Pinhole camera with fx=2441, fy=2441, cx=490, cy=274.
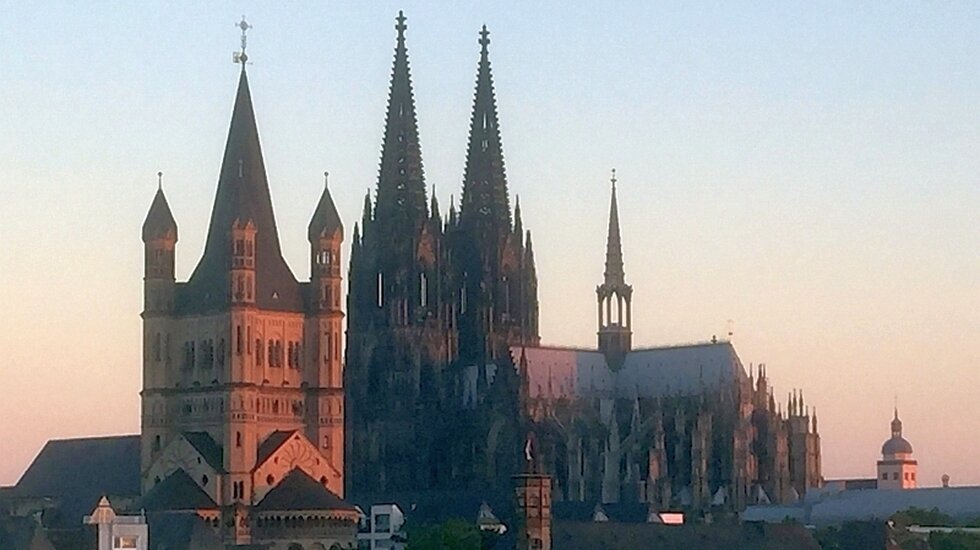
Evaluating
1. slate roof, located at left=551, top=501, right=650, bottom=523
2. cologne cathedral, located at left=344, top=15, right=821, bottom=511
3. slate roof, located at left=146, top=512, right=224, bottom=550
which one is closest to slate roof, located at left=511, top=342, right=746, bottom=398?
cologne cathedral, located at left=344, top=15, right=821, bottom=511

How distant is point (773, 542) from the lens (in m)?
112

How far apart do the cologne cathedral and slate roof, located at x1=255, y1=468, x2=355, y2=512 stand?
30001 mm

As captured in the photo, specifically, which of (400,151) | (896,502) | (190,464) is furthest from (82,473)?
(896,502)

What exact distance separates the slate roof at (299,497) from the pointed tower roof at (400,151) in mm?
40962

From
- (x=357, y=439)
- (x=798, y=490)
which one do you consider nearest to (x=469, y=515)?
(x=357, y=439)

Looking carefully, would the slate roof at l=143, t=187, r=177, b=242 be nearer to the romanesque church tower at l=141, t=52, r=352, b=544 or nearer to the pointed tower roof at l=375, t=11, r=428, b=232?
the romanesque church tower at l=141, t=52, r=352, b=544

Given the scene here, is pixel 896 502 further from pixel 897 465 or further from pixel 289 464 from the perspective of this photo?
pixel 289 464

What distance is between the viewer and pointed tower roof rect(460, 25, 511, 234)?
164 meters

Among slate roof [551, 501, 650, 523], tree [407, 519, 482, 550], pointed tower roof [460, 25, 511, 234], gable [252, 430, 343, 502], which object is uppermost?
pointed tower roof [460, 25, 511, 234]

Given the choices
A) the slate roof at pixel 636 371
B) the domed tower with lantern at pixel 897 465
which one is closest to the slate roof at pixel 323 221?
the slate roof at pixel 636 371

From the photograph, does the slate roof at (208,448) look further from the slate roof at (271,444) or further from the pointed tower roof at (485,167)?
the pointed tower roof at (485,167)

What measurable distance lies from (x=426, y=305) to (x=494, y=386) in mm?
8096

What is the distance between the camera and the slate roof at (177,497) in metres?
119

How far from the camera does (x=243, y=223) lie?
125 m
